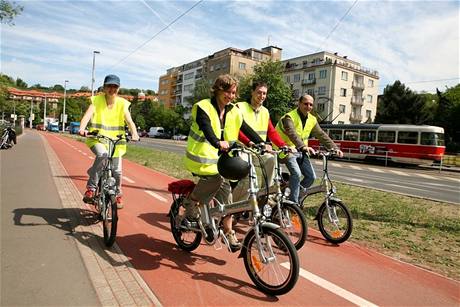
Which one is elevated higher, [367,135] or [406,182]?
[367,135]

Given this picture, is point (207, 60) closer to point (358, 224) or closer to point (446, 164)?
point (446, 164)

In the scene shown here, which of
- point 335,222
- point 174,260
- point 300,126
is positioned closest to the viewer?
point 174,260

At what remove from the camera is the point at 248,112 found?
5320 mm

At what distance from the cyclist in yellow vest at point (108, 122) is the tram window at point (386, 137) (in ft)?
87.1

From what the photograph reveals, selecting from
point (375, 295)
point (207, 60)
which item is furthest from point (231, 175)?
point (207, 60)

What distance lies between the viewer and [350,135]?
3183 cm

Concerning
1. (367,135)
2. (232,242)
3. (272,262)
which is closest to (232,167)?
(232,242)

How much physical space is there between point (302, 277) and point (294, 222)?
2.45 feet

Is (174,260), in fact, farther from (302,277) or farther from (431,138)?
(431,138)

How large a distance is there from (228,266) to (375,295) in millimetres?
1501

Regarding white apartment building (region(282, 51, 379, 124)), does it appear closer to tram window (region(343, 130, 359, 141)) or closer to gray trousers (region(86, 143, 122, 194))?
tram window (region(343, 130, 359, 141))

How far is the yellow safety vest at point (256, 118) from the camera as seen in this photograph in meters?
5.29

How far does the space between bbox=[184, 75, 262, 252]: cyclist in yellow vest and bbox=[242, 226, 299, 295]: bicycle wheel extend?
239mm

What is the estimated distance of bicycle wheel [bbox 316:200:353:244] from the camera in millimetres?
5144
